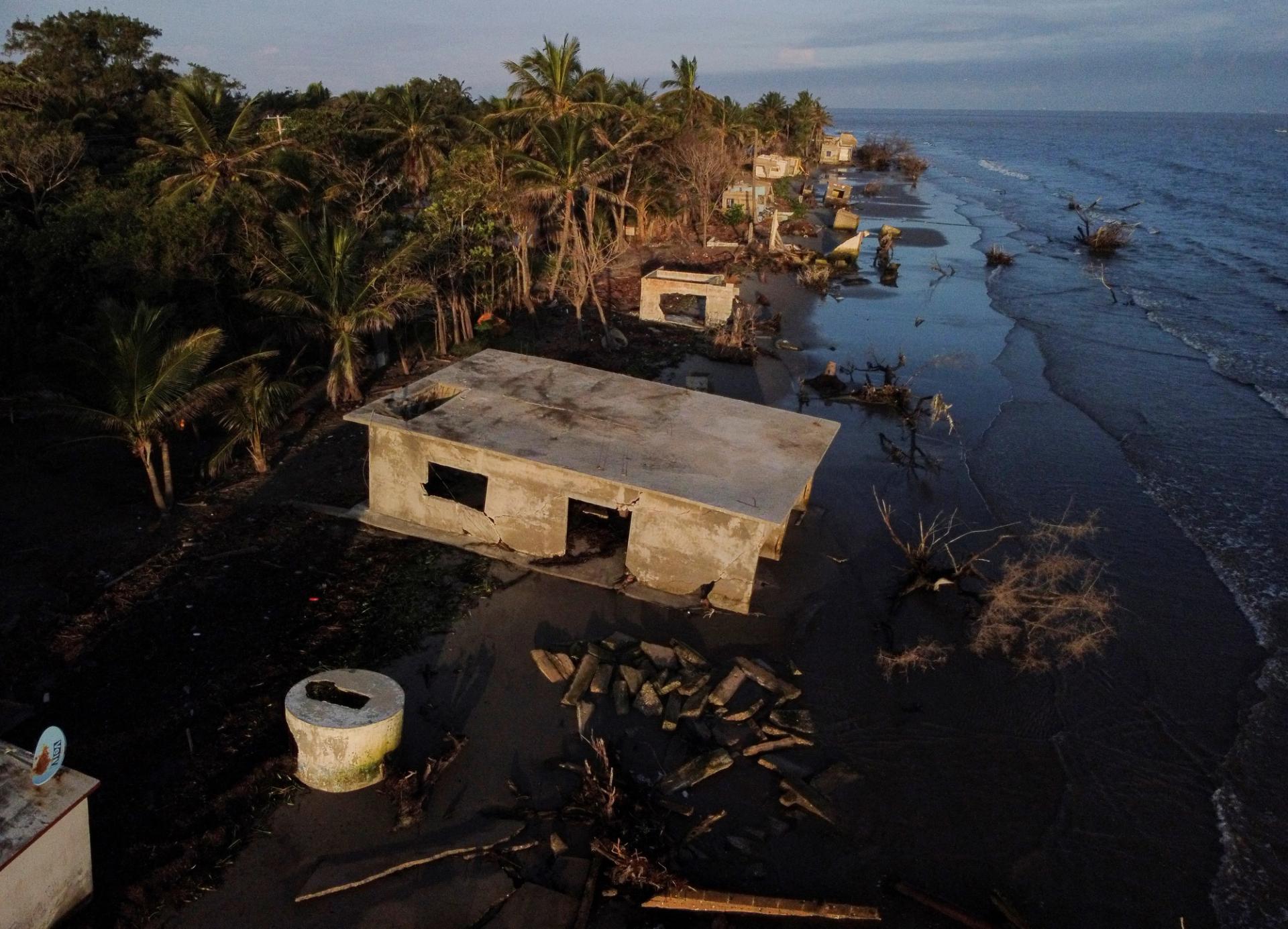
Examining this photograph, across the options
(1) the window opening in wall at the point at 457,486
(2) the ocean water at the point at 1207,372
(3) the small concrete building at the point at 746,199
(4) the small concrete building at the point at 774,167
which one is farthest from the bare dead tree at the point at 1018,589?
(4) the small concrete building at the point at 774,167

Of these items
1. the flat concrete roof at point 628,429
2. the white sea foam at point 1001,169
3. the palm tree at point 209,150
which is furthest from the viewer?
the white sea foam at point 1001,169

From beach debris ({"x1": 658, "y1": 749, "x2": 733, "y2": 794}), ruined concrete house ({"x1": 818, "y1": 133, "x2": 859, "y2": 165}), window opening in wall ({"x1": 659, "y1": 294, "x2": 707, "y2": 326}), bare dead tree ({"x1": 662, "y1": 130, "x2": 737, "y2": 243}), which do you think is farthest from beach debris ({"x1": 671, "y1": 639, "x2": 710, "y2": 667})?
ruined concrete house ({"x1": 818, "y1": 133, "x2": 859, "y2": 165})

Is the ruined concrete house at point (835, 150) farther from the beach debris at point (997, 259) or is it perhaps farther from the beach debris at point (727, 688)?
the beach debris at point (727, 688)

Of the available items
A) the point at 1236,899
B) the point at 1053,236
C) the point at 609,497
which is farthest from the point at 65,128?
the point at 1053,236

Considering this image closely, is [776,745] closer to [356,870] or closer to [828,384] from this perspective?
[356,870]

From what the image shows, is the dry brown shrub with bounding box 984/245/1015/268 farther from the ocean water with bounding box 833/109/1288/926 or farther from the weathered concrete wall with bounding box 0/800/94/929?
the weathered concrete wall with bounding box 0/800/94/929

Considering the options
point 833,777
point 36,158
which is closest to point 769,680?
point 833,777
